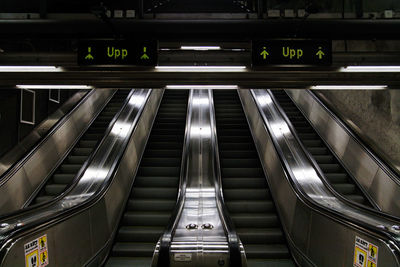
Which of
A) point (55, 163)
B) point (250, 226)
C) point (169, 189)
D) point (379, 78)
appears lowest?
point (250, 226)

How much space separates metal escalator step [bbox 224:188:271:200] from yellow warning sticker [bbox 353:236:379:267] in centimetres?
292

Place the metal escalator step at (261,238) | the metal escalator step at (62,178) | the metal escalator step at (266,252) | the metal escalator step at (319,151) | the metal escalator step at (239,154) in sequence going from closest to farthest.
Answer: the metal escalator step at (266,252) < the metal escalator step at (261,238) < the metal escalator step at (62,178) < the metal escalator step at (319,151) < the metal escalator step at (239,154)

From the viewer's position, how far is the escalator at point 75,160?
6.20 meters

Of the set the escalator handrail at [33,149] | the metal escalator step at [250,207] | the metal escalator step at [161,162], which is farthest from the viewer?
the metal escalator step at [161,162]

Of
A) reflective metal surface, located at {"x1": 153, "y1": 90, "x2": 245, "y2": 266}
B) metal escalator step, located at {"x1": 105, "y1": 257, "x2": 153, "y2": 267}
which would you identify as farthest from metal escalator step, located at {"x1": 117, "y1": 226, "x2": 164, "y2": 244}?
reflective metal surface, located at {"x1": 153, "y1": 90, "x2": 245, "y2": 266}

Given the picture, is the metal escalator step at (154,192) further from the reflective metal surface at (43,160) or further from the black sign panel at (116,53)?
the black sign panel at (116,53)

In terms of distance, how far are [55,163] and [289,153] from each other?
453cm

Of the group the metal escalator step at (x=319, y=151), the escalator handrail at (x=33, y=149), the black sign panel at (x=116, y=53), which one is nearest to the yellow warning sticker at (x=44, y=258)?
the escalator handrail at (x=33, y=149)

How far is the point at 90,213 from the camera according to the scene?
4.45 metres

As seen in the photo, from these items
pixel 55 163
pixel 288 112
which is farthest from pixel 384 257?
pixel 288 112

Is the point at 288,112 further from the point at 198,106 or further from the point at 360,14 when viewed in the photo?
the point at 360,14

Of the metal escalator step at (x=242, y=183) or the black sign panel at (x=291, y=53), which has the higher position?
the black sign panel at (x=291, y=53)

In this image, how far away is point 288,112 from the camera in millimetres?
9805

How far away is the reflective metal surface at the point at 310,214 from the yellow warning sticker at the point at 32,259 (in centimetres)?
306
